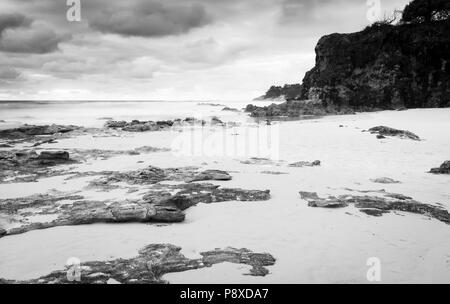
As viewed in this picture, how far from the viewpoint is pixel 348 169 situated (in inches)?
512

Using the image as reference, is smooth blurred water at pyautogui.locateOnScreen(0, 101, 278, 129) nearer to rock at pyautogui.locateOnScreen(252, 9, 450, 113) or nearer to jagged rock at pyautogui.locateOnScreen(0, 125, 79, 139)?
jagged rock at pyautogui.locateOnScreen(0, 125, 79, 139)

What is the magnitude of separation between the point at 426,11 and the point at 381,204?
4392 centimetres

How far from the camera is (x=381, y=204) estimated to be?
8.55 meters

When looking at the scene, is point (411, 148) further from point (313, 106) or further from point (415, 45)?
point (415, 45)

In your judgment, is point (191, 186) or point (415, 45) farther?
point (415, 45)

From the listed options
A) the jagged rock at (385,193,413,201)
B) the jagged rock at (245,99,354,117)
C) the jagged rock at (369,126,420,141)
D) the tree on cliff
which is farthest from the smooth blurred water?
the jagged rock at (385,193,413,201)

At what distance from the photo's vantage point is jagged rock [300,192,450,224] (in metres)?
8.05

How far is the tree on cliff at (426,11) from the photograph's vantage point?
40.4 meters

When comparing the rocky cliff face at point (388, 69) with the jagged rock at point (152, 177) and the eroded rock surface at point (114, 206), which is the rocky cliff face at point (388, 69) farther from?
the eroded rock surface at point (114, 206)

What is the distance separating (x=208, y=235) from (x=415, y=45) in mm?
41604

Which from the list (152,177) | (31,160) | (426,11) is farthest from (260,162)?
(426,11)

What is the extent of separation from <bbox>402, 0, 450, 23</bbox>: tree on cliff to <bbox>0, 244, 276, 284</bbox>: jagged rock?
155 ft

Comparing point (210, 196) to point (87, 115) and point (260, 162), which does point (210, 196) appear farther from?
point (87, 115)
